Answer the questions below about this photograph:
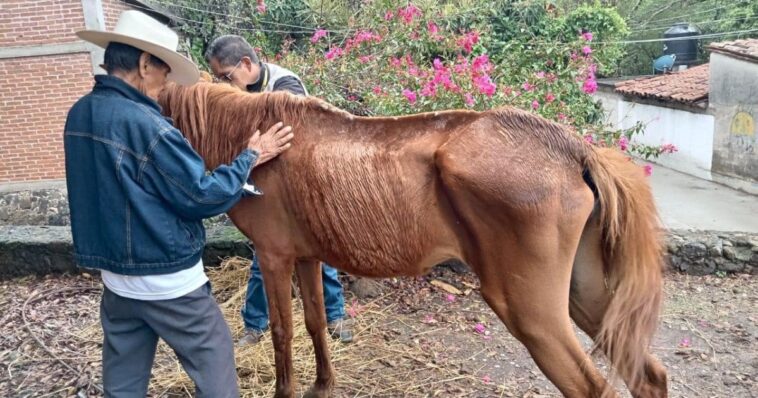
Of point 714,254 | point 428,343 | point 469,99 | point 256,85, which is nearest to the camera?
point 256,85

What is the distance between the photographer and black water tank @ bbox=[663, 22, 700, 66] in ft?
59.7

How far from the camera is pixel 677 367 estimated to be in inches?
139

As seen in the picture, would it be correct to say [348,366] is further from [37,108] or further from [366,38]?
[37,108]

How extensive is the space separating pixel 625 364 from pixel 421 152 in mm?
1268

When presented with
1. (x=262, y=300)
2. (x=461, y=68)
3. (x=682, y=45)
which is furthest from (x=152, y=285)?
(x=682, y=45)

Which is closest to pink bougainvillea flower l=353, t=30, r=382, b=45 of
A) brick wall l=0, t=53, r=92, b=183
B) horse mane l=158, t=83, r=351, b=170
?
horse mane l=158, t=83, r=351, b=170

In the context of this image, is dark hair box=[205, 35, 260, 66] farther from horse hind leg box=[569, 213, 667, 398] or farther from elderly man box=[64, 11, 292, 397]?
horse hind leg box=[569, 213, 667, 398]

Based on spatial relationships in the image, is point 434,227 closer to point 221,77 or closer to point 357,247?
point 357,247

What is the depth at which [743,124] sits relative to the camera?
35.6ft

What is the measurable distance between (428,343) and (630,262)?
1.77m

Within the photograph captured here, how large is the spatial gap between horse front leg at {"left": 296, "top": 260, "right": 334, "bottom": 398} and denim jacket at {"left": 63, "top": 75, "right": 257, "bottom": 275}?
1.08 meters

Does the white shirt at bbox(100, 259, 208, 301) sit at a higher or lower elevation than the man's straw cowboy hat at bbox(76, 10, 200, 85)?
lower

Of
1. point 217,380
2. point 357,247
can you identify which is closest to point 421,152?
point 357,247

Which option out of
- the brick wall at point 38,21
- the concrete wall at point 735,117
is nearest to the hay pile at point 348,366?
the brick wall at point 38,21
